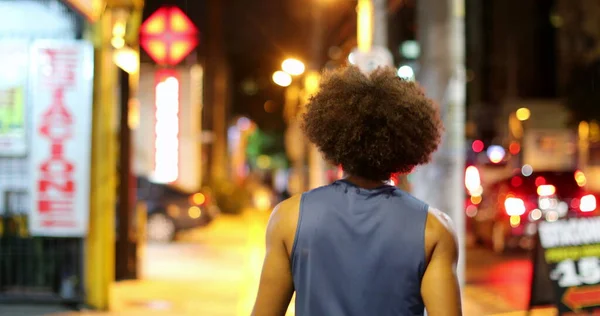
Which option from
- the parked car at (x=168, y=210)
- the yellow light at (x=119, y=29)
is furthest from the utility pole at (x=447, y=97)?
the parked car at (x=168, y=210)

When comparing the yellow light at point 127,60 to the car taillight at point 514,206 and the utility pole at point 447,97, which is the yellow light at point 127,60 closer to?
the utility pole at point 447,97

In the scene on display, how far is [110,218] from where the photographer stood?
29.2 feet

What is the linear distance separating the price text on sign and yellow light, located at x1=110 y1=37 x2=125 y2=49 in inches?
203

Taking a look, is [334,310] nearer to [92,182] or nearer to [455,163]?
[455,163]

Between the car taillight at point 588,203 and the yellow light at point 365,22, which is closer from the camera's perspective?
the yellow light at point 365,22

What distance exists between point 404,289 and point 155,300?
7.84 metres

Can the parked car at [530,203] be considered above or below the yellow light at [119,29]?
below

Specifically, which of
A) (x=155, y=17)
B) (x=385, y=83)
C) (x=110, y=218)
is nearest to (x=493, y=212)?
(x=155, y=17)

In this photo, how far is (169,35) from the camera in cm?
1536

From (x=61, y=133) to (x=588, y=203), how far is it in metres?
10.5

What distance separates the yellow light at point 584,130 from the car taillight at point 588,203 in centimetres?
1555

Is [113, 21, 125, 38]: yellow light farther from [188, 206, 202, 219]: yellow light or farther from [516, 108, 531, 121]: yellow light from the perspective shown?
[516, 108, 531, 121]: yellow light

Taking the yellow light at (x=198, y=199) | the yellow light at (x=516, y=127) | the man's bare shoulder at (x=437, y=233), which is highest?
the yellow light at (x=516, y=127)

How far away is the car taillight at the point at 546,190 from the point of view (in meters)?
15.2
